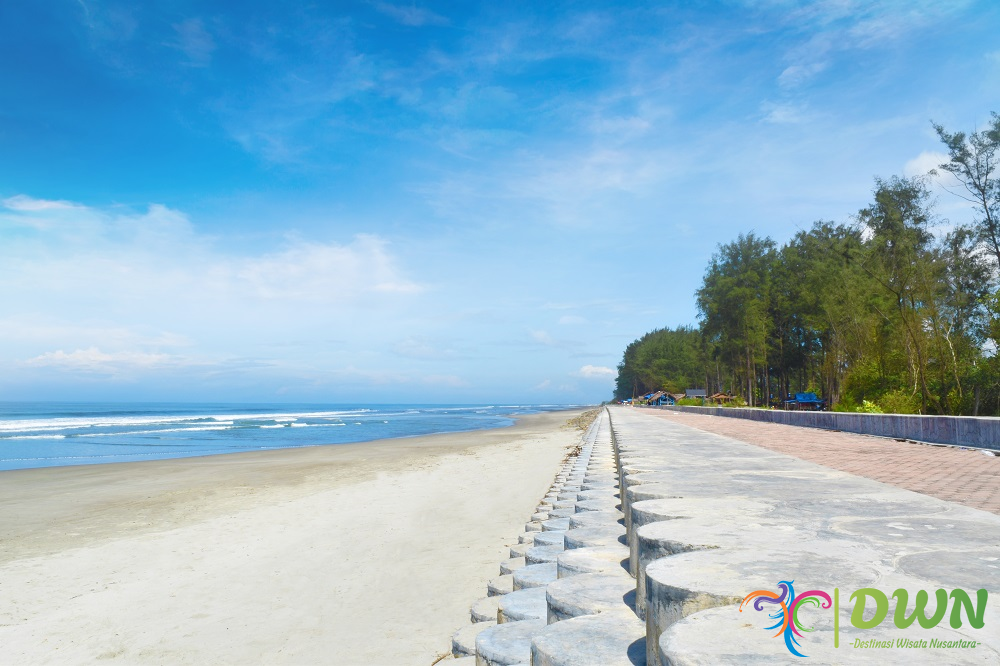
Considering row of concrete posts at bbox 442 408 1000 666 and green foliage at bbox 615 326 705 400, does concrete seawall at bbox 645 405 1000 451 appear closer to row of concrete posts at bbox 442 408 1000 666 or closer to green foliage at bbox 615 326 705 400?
row of concrete posts at bbox 442 408 1000 666

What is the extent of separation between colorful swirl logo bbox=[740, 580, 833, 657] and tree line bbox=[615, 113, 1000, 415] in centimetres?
2128

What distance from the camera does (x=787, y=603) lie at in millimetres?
1532

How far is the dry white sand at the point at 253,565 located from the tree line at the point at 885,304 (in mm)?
14843

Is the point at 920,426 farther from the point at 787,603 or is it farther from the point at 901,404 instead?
the point at 787,603

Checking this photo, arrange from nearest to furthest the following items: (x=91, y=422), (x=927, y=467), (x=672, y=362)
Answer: (x=927, y=467)
(x=91, y=422)
(x=672, y=362)

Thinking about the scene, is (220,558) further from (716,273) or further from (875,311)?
(716,273)

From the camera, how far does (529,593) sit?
3416mm

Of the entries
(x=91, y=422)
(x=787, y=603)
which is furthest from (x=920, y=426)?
(x=91, y=422)

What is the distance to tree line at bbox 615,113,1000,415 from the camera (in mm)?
21281

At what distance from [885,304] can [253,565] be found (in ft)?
90.0

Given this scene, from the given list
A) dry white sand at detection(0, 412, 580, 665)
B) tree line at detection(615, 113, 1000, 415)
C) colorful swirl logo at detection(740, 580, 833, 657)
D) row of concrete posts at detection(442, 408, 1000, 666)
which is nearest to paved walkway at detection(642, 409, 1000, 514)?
row of concrete posts at detection(442, 408, 1000, 666)

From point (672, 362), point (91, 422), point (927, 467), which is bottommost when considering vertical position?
point (91, 422)

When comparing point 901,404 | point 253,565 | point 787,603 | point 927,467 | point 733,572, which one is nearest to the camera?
point 787,603

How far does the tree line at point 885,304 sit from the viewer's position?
69.8ft
